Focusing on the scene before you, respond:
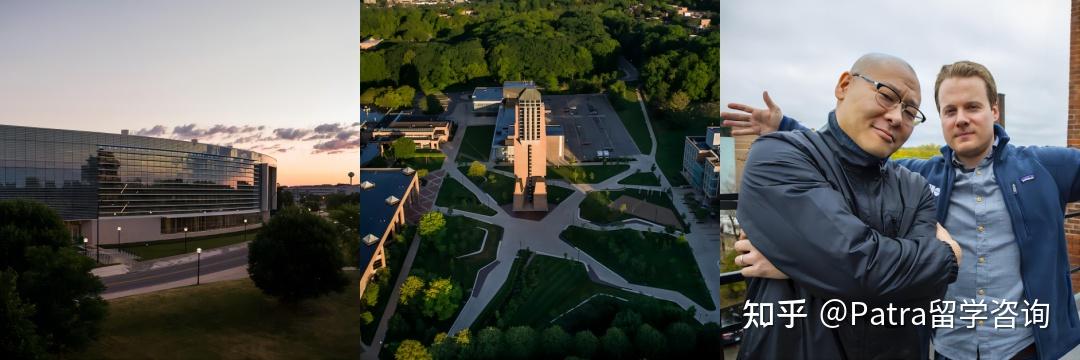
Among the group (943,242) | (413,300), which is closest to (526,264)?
(413,300)

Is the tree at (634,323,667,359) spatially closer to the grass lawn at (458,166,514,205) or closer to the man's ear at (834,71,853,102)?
the grass lawn at (458,166,514,205)

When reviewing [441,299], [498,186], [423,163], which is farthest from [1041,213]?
[423,163]

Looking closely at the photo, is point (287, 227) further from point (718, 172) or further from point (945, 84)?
point (945, 84)

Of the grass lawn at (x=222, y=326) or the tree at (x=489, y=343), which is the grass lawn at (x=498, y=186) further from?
the grass lawn at (x=222, y=326)

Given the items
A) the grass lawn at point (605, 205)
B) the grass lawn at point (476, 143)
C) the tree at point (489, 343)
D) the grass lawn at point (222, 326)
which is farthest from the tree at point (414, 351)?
the grass lawn at point (605, 205)

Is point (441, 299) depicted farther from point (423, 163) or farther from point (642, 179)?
point (642, 179)
